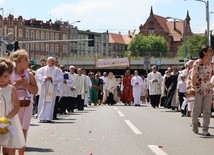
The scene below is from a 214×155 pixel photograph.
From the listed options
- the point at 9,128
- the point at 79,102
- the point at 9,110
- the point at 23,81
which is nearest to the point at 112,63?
the point at 79,102

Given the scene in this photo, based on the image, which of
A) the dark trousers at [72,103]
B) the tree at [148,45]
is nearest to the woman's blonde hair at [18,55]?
the dark trousers at [72,103]

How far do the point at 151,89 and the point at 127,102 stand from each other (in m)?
7.17

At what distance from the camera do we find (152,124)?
1852 centimetres

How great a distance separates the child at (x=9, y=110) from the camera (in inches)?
300

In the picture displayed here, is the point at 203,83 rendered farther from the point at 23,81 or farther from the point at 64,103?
the point at 64,103

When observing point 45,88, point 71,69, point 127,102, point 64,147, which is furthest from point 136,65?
point 64,147

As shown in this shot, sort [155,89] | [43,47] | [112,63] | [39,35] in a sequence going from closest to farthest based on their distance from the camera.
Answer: [155,89] → [112,63] → [39,35] → [43,47]

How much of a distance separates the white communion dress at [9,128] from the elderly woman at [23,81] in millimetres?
1809

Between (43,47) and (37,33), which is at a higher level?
(37,33)

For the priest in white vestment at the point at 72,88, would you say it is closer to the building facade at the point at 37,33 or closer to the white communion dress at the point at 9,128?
the white communion dress at the point at 9,128

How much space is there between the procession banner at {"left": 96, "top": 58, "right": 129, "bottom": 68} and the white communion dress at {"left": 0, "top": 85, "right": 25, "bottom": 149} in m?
85.9

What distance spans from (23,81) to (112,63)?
278ft

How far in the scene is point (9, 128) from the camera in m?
7.66

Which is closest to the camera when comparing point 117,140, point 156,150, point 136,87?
point 156,150
